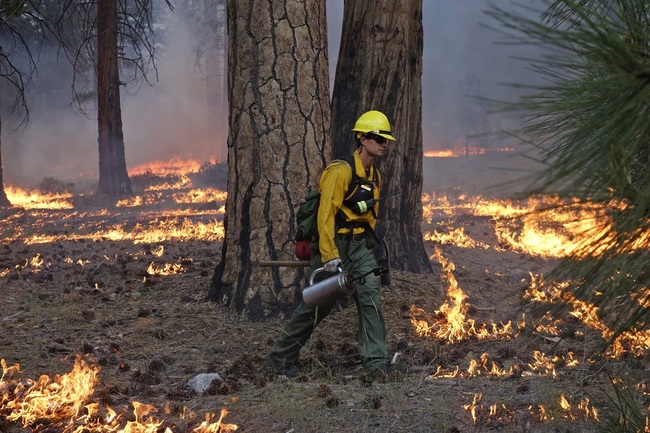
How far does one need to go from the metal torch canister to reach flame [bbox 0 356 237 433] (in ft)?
3.76

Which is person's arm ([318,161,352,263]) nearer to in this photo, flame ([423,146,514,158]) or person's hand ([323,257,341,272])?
person's hand ([323,257,341,272])

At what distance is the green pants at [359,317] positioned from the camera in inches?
220

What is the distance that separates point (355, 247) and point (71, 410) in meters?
2.38

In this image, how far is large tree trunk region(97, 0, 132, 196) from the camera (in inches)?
691

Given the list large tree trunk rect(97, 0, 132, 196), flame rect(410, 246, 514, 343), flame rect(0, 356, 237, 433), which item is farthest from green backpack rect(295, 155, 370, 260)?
large tree trunk rect(97, 0, 132, 196)

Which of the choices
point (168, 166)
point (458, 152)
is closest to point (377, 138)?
point (168, 166)

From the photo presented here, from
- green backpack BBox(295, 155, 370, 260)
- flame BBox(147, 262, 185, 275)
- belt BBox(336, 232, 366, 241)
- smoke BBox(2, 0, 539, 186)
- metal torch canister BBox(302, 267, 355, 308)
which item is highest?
smoke BBox(2, 0, 539, 186)

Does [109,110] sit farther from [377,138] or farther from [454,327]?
[377,138]

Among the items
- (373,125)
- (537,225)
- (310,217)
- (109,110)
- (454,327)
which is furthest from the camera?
(109,110)

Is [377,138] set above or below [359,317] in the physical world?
above

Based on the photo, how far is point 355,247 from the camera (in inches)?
227

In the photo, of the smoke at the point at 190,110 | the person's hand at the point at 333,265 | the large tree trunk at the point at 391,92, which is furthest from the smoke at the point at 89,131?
the person's hand at the point at 333,265

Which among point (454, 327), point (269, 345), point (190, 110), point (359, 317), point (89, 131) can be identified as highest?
point (190, 110)

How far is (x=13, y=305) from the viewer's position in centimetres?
763
